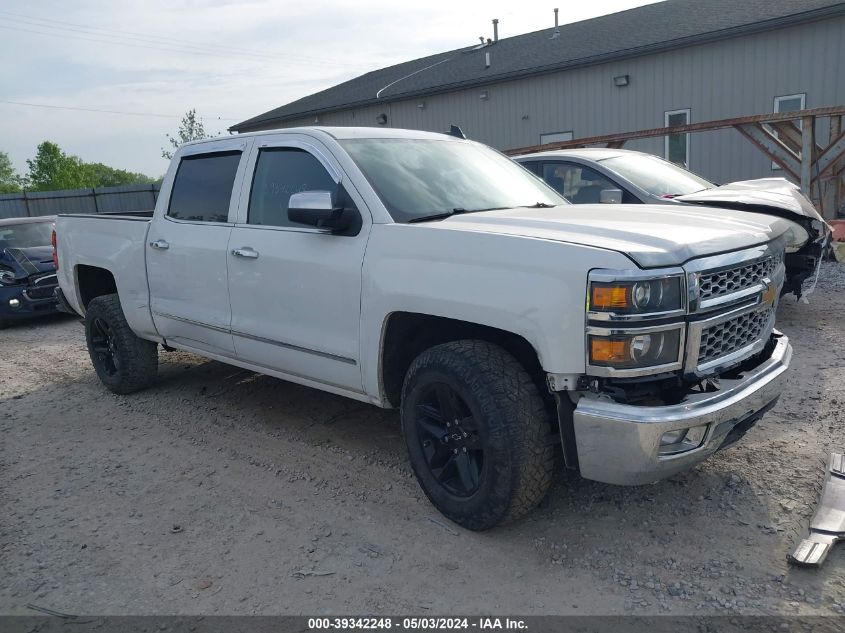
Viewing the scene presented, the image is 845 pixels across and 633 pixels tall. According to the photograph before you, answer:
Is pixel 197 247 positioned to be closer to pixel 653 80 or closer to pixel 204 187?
pixel 204 187

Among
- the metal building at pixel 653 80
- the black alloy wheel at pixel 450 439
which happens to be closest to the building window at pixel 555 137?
the metal building at pixel 653 80

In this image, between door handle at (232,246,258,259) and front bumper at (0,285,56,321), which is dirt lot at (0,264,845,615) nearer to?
door handle at (232,246,258,259)

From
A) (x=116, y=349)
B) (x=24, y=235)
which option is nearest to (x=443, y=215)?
(x=116, y=349)

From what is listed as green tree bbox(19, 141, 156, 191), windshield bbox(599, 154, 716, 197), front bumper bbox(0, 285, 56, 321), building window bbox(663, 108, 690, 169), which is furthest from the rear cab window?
green tree bbox(19, 141, 156, 191)

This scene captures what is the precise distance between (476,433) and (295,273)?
56.8 inches

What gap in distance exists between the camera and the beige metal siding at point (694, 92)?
42.4 feet

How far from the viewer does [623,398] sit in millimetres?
2822

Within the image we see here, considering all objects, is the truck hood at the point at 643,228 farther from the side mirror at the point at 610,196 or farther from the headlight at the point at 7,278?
the headlight at the point at 7,278

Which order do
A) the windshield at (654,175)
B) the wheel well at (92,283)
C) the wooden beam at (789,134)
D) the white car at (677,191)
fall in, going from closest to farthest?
1. the white car at (677,191)
2. the wheel well at (92,283)
3. the windshield at (654,175)
4. the wooden beam at (789,134)

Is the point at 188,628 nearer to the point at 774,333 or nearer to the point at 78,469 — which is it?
the point at 78,469

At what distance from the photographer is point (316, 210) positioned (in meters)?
3.54

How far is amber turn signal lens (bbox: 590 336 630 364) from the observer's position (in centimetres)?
271

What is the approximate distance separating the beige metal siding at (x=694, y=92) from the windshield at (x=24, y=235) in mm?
11602

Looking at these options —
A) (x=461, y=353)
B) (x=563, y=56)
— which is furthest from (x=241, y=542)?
(x=563, y=56)
